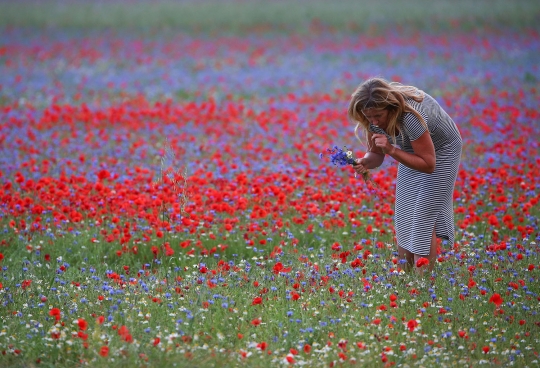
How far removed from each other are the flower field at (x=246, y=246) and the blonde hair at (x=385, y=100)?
0.95m

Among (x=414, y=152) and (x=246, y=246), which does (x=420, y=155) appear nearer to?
(x=414, y=152)

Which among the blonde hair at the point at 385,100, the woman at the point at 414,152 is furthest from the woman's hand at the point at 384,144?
the blonde hair at the point at 385,100

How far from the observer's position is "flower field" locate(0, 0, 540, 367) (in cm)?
414

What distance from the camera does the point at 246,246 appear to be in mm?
6023

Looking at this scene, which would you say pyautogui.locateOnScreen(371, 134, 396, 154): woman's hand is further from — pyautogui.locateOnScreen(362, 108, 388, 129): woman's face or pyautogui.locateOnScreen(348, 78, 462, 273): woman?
pyautogui.locateOnScreen(362, 108, 388, 129): woman's face

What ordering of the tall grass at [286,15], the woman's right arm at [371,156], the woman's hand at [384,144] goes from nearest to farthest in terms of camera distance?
the woman's hand at [384,144] → the woman's right arm at [371,156] → the tall grass at [286,15]

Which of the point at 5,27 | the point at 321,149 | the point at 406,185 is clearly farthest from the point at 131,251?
the point at 5,27

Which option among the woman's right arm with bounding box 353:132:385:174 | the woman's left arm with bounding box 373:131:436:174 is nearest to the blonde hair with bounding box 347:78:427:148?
the woman's left arm with bounding box 373:131:436:174

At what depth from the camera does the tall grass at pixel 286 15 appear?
80.1 ft

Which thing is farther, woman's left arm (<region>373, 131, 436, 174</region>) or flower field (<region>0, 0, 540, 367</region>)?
woman's left arm (<region>373, 131, 436, 174</region>)

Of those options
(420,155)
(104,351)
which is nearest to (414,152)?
(420,155)

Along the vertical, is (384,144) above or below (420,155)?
above

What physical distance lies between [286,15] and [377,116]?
23360 mm

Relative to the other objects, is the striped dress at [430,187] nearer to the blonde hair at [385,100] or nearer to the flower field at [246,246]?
the blonde hair at [385,100]
